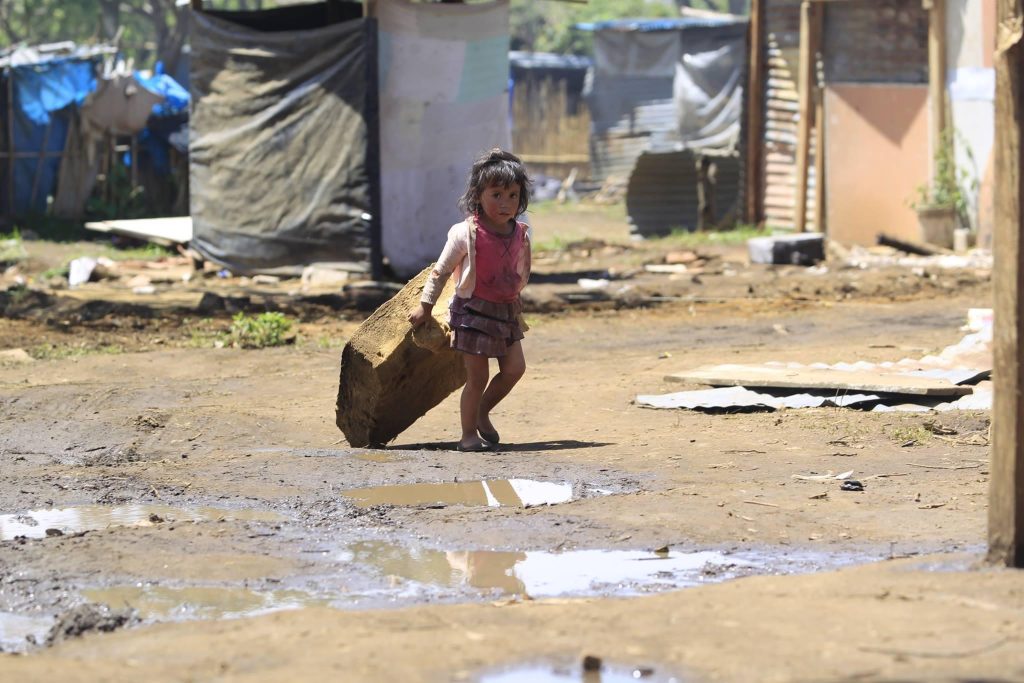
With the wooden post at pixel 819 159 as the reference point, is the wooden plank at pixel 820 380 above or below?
below

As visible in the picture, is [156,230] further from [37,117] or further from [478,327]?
[478,327]

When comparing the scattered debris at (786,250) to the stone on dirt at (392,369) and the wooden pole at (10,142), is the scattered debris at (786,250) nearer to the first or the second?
the stone on dirt at (392,369)

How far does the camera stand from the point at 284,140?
48.6 feet

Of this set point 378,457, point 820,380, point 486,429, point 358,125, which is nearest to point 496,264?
point 486,429

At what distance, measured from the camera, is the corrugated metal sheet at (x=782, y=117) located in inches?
774

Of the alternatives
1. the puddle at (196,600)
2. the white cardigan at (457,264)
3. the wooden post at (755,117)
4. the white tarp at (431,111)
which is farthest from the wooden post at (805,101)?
the puddle at (196,600)

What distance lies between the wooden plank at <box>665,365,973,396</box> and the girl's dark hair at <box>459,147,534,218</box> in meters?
2.07

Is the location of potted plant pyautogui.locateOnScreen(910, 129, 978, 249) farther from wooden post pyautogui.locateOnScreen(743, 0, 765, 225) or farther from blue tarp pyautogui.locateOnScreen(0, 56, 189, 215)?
blue tarp pyautogui.locateOnScreen(0, 56, 189, 215)

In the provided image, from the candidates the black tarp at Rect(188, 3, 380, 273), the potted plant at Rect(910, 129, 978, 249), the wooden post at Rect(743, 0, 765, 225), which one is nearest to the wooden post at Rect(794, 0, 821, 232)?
the wooden post at Rect(743, 0, 765, 225)

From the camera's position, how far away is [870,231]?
18656mm

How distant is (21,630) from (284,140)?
36.7ft

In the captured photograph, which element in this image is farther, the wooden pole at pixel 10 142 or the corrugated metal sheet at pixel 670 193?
the wooden pole at pixel 10 142

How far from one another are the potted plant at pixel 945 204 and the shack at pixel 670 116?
159 inches

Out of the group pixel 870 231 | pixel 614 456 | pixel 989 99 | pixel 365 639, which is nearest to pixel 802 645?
pixel 365 639
